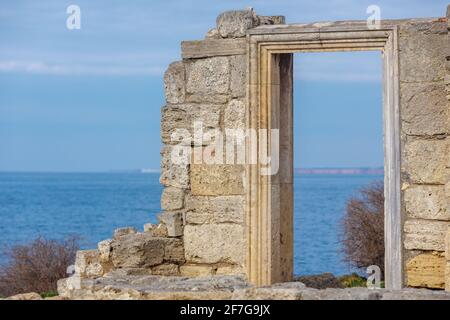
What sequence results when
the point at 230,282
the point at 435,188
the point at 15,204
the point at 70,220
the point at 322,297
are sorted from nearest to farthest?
1. the point at 322,297
2. the point at 230,282
3. the point at 435,188
4. the point at 70,220
5. the point at 15,204

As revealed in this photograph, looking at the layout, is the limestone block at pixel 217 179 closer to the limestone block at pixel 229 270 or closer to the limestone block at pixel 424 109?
the limestone block at pixel 229 270

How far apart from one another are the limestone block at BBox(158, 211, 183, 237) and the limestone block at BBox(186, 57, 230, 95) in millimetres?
1067

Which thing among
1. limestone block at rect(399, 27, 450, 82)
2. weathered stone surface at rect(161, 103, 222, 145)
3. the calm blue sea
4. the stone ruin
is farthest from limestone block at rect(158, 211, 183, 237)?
the calm blue sea

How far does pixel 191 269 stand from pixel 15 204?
39.5 m

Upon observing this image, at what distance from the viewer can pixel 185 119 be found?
28.9ft

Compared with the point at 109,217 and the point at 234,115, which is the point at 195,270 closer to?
the point at 234,115

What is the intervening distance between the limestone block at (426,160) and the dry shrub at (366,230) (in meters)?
6.40

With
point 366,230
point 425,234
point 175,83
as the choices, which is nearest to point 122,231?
point 175,83

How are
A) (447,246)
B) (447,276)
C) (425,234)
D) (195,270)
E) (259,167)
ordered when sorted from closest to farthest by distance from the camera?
(447,246) → (447,276) → (425,234) → (259,167) → (195,270)

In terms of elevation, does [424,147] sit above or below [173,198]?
above

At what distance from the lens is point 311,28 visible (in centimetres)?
846

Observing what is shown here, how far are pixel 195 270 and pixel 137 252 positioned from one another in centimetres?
52

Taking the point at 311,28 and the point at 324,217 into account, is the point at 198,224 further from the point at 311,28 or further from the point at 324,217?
Result: the point at 324,217
